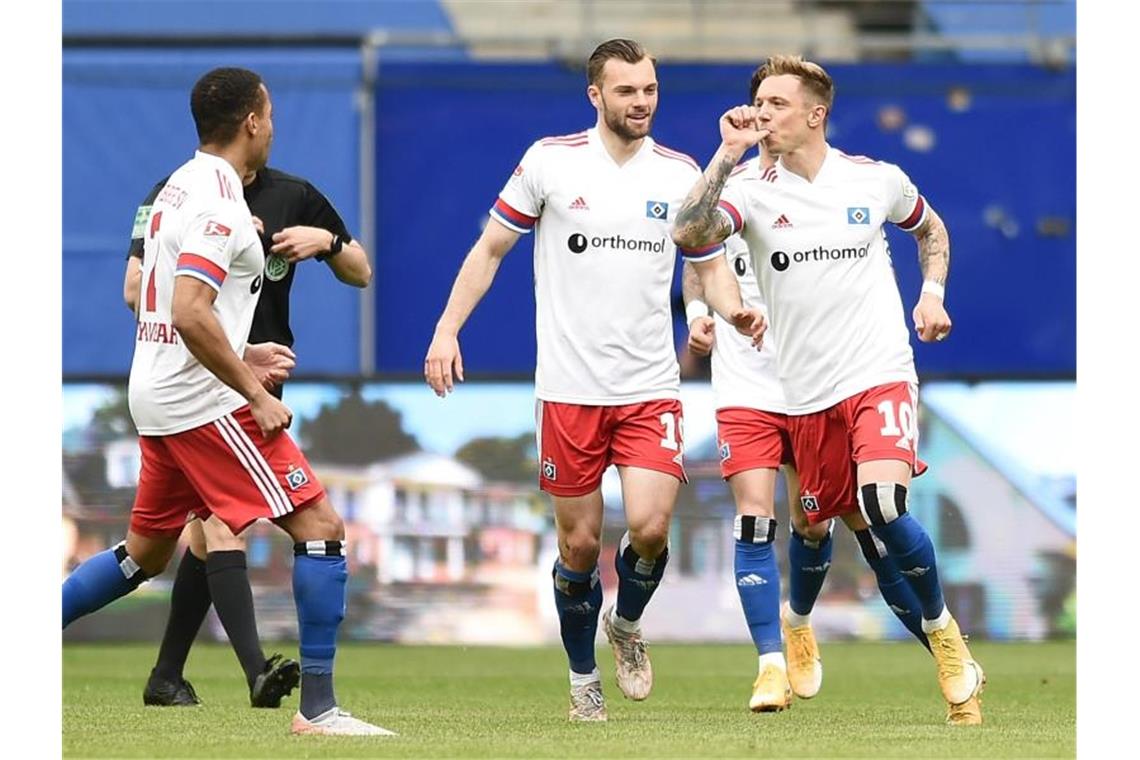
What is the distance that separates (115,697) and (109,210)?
8.07 meters

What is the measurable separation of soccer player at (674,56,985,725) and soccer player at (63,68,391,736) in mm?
1633

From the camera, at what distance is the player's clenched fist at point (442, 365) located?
301 inches

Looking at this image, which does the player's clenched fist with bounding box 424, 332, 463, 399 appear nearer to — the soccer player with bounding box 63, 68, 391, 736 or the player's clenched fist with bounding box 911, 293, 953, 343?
the soccer player with bounding box 63, 68, 391, 736

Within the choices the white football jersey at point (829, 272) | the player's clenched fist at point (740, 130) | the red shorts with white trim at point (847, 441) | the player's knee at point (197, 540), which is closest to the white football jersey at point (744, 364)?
the red shorts with white trim at point (847, 441)

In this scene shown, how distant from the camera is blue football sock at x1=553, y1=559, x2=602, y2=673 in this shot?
825 centimetres

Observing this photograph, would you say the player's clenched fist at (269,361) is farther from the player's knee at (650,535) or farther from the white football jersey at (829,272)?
the white football jersey at (829,272)

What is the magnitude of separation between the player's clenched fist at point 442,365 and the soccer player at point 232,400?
75 cm

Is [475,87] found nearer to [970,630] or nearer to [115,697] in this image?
[970,630]

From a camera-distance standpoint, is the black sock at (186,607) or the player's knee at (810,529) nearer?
the black sock at (186,607)

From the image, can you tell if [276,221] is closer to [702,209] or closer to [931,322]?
[702,209]

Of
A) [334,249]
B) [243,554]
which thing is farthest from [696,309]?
[243,554]

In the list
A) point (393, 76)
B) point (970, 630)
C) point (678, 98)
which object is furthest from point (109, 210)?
point (970, 630)

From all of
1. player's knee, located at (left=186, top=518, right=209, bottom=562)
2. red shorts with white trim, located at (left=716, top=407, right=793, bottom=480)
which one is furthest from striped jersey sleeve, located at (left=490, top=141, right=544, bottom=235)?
player's knee, located at (left=186, top=518, right=209, bottom=562)

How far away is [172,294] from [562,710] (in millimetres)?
2649
